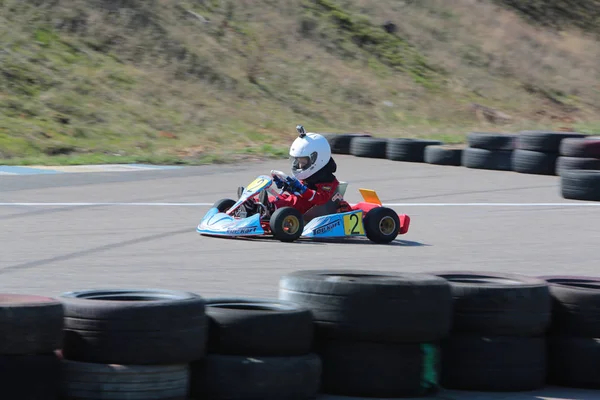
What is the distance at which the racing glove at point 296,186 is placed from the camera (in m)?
11.0

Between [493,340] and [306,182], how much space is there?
19.2 feet

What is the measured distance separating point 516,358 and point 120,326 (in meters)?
2.12

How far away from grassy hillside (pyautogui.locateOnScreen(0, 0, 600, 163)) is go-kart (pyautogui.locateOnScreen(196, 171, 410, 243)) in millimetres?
9244

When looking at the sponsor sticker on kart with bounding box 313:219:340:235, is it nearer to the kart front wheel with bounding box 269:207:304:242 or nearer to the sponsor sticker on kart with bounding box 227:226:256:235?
the kart front wheel with bounding box 269:207:304:242

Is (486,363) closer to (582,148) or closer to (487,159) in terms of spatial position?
(582,148)

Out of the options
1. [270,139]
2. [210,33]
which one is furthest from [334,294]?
[210,33]

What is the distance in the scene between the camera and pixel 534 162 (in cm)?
1992

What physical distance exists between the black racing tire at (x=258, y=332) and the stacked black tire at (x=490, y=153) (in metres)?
15.8

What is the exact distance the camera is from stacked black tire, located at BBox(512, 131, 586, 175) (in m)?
19.8

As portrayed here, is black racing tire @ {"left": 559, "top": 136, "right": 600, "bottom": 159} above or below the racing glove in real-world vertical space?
above

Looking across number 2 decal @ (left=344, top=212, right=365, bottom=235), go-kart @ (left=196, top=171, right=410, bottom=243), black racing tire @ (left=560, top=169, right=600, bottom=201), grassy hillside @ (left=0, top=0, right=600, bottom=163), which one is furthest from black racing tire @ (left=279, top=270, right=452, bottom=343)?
grassy hillside @ (left=0, top=0, right=600, bottom=163)

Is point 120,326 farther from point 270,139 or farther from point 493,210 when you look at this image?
point 270,139

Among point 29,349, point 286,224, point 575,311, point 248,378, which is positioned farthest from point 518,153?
point 29,349

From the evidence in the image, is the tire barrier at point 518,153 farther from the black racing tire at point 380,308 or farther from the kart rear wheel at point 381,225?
the black racing tire at point 380,308
